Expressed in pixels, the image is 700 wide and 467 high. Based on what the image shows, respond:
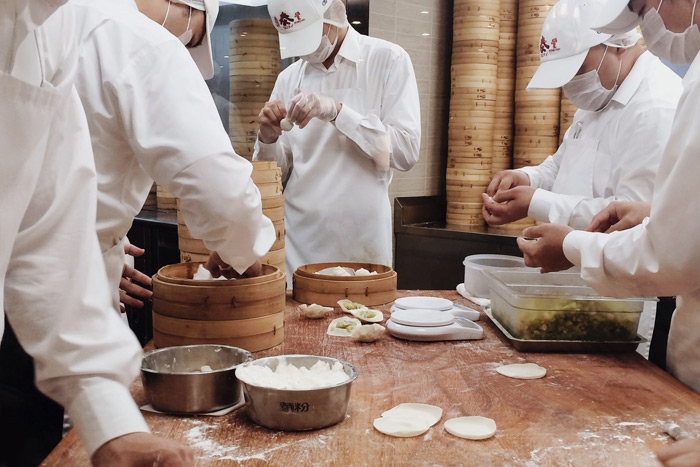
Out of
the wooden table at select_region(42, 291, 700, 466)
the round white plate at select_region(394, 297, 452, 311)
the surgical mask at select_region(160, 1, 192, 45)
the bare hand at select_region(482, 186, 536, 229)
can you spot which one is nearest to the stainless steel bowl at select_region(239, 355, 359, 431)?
the wooden table at select_region(42, 291, 700, 466)

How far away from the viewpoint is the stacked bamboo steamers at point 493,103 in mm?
4590

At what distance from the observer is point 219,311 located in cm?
190

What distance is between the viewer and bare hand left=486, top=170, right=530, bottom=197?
10.4ft

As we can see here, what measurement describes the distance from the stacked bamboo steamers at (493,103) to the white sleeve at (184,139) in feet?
10.4

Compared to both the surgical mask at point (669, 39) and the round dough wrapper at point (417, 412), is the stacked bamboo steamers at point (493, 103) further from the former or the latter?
the round dough wrapper at point (417, 412)

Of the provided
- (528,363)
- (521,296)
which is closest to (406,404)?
(528,363)

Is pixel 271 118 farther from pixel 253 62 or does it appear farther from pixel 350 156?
pixel 253 62

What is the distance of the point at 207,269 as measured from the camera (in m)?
2.08

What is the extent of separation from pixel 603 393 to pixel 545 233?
1.93ft

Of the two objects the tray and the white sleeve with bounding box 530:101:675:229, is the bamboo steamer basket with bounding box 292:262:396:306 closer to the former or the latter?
the tray

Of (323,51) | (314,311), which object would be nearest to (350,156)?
(323,51)

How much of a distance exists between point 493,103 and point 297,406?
3.78 meters

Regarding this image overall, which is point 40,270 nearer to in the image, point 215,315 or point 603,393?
point 215,315

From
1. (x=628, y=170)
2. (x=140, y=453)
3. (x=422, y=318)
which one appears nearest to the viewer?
(x=140, y=453)
